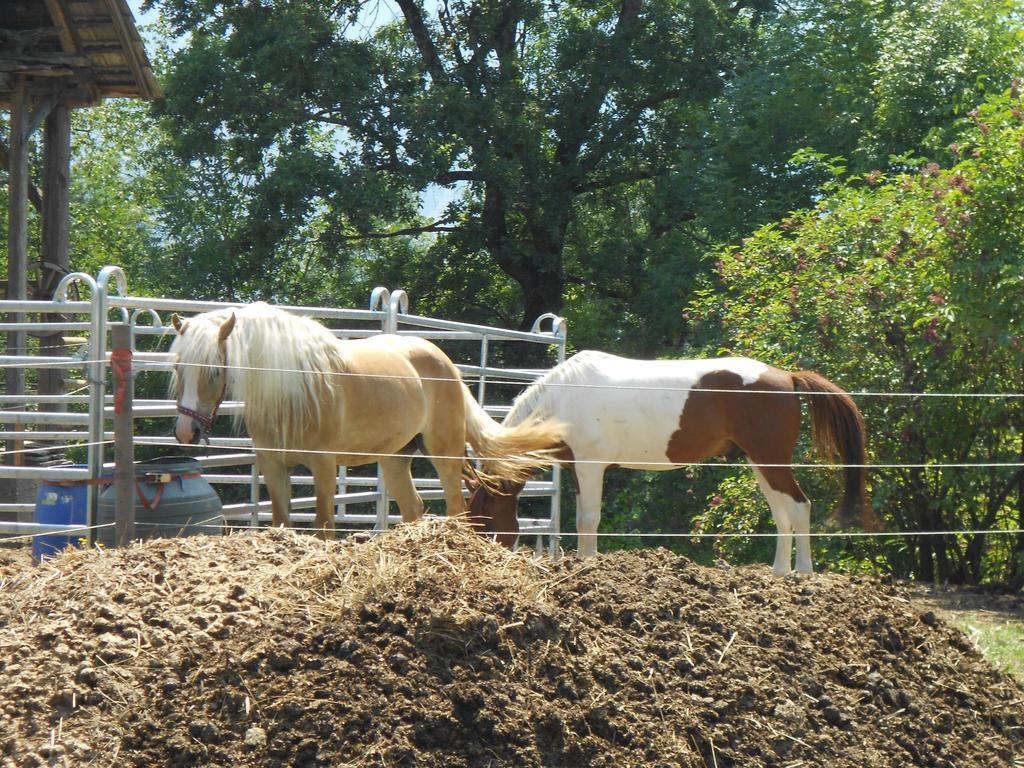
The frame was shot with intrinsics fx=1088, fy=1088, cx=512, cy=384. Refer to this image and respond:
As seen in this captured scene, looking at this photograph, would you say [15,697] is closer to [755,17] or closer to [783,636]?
[783,636]

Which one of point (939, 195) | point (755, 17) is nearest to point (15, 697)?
point (939, 195)

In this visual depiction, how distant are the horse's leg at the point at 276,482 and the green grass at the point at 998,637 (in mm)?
3196

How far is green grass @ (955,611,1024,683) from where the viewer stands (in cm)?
500

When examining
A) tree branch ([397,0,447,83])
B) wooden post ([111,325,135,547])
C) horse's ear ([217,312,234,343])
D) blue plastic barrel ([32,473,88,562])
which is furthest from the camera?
tree branch ([397,0,447,83])

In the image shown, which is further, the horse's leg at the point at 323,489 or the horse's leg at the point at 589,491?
the horse's leg at the point at 589,491

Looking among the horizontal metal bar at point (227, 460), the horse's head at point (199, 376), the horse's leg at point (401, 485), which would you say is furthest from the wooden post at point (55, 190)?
the horse's head at point (199, 376)

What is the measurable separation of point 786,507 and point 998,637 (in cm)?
140

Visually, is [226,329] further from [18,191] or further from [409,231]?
[409,231]

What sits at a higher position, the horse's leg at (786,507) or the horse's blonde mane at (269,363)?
the horse's blonde mane at (269,363)

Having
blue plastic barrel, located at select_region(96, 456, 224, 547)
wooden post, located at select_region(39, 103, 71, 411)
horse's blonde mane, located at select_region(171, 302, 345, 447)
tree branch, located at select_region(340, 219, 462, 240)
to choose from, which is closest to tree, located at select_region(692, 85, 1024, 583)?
horse's blonde mane, located at select_region(171, 302, 345, 447)

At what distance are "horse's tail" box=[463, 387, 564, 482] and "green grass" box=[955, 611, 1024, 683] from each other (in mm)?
2572

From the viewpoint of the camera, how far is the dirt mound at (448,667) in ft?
9.73

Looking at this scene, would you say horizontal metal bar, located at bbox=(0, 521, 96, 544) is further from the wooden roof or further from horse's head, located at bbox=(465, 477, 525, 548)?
the wooden roof

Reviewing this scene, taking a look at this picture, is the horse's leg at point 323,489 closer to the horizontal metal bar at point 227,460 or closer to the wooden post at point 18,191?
the horizontal metal bar at point 227,460
